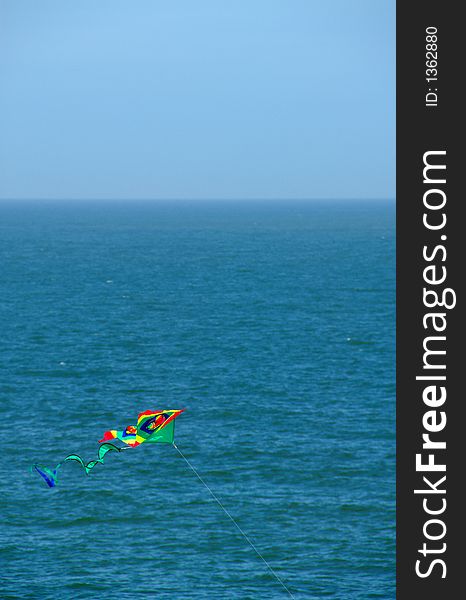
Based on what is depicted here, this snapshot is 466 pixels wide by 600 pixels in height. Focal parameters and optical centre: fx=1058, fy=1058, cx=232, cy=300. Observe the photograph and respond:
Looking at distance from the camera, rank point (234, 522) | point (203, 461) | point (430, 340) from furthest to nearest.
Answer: point (203, 461), point (234, 522), point (430, 340)

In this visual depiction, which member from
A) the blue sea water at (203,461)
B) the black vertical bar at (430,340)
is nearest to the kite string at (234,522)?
the blue sea water at (203,461)

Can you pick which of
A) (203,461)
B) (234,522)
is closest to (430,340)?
(234,522)

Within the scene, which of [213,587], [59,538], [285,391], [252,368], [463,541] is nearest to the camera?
[463,541]

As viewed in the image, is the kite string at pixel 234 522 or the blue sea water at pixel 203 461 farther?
the blue sea water at pixel 203 461

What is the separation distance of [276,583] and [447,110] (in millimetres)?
45006

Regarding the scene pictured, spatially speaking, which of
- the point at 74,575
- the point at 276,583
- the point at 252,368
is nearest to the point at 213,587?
the point at 276,583

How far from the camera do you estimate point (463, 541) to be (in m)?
30.0

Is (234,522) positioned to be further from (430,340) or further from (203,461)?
(430,340)

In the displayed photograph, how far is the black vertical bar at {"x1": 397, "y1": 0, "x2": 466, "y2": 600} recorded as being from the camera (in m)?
30.1

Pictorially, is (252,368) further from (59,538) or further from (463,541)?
(463,541)

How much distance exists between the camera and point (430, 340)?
30.4m

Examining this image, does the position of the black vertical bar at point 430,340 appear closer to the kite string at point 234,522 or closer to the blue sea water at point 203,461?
the blue sea water at point 203,461

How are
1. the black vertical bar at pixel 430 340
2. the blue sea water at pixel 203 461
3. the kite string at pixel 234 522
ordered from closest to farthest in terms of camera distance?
the black vertical bar at pixel 430 340
the kite string at pixel 234 522
the blue sea water at pixel 203 461

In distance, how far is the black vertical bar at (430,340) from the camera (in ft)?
98.8
